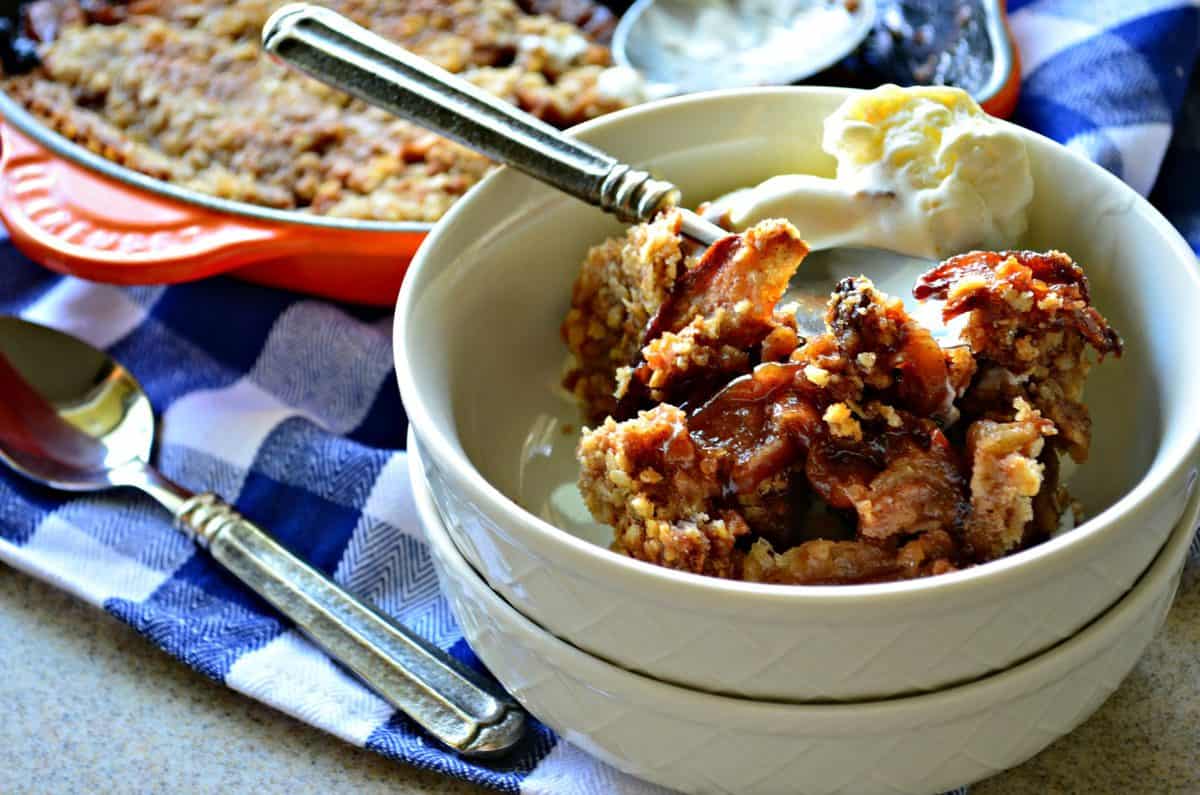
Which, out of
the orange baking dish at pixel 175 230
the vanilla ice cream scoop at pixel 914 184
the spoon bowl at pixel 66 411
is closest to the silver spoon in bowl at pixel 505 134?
the vanilla ice cream scoop at pixel 914 184

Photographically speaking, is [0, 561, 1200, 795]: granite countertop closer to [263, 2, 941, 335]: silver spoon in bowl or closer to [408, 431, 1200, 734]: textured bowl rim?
[408, 431, 1200, 734]: textured bowl rim

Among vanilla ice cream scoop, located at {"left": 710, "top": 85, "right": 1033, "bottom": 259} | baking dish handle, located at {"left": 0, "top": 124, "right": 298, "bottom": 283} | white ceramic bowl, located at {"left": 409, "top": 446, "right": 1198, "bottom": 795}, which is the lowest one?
baking dish handle, located at {"left": 0, "top": 124, "right": 298, "bottom": 283}

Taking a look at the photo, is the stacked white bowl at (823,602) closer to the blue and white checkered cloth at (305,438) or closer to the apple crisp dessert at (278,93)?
the blue and white checkered cloth at (305,438)

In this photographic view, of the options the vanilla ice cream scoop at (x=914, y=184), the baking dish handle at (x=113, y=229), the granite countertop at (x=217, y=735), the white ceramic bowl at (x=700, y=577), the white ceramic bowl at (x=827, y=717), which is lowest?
the granite countertop at (x=217, y=735)

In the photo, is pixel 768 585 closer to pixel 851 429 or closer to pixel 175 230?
pixel 851 429

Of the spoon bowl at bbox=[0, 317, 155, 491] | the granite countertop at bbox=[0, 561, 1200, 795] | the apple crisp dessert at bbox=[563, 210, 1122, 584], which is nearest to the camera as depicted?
the apple crisp dessert at bbox=[563, 210, 1122, 584]

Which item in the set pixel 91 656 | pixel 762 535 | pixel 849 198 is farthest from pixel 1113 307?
pixel 91 656

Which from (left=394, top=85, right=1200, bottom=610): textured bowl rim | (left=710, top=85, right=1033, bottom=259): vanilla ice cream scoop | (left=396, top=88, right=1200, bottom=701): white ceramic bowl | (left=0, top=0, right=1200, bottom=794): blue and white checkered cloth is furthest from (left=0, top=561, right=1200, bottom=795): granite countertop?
(left=710, top=85, right=1033, bottom=259): vanilla ice cream scoop

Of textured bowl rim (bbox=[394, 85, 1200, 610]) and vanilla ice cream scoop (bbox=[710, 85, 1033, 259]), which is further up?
vanilla ice cream scoop (bbox=[710, 85, 1033, 259])
